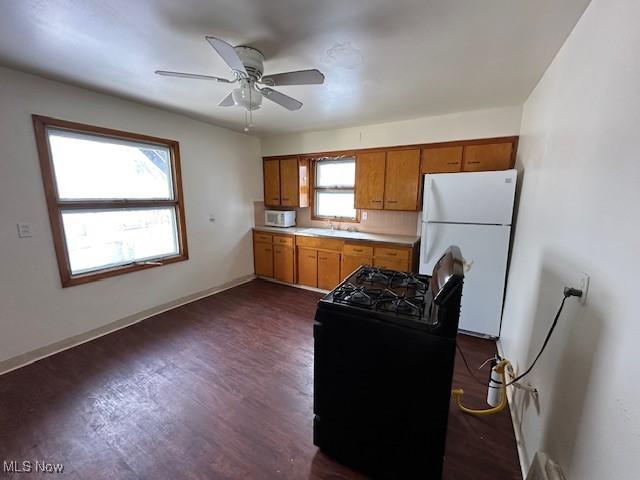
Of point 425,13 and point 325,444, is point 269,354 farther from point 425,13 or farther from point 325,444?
point 425,13

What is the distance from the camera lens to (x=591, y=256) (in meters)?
0.99

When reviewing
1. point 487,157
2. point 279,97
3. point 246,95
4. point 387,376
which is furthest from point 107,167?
point 487,157

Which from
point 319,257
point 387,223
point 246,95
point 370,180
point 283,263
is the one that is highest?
point 246,95

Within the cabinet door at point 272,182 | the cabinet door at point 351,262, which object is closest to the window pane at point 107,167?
the cabinet door at point 272,182

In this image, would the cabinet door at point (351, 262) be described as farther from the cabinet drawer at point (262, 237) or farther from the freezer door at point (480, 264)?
the cabinet drawer at point (262, 237)

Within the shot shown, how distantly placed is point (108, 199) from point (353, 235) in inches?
113

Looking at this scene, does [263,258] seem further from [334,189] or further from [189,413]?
[189,413]

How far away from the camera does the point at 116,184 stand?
2.80 metres

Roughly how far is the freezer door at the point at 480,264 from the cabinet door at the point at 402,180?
0.64m

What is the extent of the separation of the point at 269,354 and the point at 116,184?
7.99 feet

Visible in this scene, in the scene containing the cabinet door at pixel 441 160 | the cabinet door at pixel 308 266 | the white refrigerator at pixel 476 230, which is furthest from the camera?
the cabinet door at pixel 308 266

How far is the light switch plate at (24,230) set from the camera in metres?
2.17

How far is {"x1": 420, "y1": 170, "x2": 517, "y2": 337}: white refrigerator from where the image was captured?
8.14 ft

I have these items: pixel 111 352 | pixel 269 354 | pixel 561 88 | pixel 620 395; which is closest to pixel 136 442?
pixel 269 354
